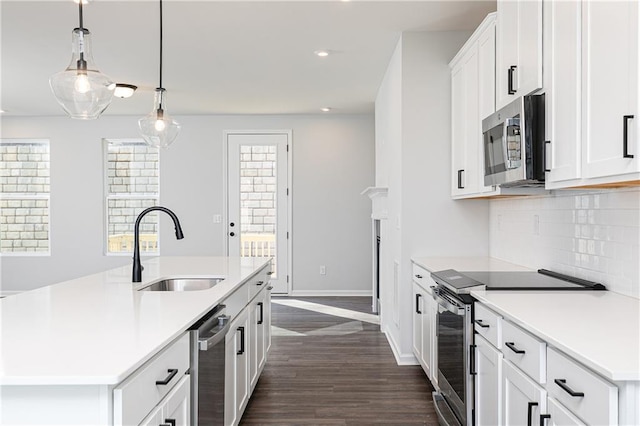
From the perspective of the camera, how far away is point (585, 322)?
179 cm

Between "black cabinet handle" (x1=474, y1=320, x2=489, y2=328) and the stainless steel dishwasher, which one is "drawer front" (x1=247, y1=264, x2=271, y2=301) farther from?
"black cabinet handle" (x1=474, y1=320, x2=489, y2=328)

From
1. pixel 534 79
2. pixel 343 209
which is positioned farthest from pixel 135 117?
pixel 534 79

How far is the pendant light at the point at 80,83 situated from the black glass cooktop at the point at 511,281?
6.15ft

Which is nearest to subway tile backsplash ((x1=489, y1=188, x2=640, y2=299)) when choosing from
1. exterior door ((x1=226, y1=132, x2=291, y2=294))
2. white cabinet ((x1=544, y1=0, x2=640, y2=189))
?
white cabinet ((x1=544, y1=0, x2=640, y2=189))

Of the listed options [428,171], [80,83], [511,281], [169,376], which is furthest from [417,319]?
[80,83]

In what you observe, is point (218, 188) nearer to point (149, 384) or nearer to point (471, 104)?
point (471, 104)

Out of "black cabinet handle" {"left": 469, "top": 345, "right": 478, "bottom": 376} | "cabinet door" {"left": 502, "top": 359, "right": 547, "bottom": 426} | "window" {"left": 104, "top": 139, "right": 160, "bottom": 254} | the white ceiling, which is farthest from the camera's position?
"window" {"left": 104, "top": 139, "right": 160, "bottom": 254}

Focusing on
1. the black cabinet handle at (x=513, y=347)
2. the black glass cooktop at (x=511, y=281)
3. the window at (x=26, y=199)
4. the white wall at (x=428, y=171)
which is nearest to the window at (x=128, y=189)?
the window at (x=26, y=199)

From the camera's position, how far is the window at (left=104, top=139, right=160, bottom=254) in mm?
7832

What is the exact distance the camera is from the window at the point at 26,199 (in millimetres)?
7879

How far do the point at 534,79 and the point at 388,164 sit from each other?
8.88ft

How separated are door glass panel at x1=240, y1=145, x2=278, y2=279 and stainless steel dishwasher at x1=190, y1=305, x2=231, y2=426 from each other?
5400mm

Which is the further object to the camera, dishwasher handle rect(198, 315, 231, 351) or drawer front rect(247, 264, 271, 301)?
drawer front rect(247, 264, 271, 301)

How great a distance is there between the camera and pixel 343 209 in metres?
7.68
